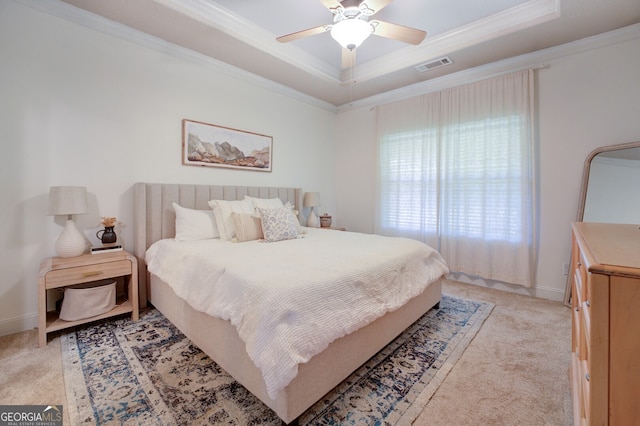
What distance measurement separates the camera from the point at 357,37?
2.06 meters

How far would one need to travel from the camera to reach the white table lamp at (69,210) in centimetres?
210

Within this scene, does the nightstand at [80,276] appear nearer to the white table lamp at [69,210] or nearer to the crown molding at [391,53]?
the white table lamp at [69,210]

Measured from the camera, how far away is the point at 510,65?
Answer: 3.13 metres

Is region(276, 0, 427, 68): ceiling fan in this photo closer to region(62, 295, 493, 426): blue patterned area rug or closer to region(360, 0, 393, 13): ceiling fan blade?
region(360, 0, 393, 13): ceiling fan blade

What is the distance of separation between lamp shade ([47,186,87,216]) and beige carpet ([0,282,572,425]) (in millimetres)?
974

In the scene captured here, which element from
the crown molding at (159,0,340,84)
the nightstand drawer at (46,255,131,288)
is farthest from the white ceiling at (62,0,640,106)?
the nightstand drawer at (46,255,131,288)

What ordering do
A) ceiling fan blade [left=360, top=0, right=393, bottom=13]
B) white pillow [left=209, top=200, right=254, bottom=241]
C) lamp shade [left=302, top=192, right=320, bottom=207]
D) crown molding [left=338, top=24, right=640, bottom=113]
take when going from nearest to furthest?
ceiling fan blade [left=360, top=0, right=393, bottom=13], crown molding [left=338, top=24, right=640, bottom=113], white pillow [left=209, top=200, right=254, bottom=241], lamp shade [left=302, top=192, right=320, bottom=207]

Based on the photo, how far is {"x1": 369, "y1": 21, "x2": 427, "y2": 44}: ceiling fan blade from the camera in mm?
2096

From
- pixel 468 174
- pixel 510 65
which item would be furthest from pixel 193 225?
pixel 510 65

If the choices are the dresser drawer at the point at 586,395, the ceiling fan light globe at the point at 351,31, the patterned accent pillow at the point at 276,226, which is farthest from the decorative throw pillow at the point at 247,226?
the dresser drawer at the point at 586,395

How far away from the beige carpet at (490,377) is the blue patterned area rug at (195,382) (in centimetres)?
8

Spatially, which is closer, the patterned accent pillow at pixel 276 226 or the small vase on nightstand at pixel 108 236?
the small vase on nightstand at pixel 108 236

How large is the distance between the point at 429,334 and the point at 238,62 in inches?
137

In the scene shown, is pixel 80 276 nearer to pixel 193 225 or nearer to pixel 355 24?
pixel 193 225
